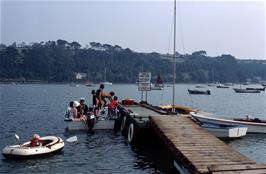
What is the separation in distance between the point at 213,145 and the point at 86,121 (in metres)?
12.3

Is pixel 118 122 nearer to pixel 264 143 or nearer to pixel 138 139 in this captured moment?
pixel 138 139

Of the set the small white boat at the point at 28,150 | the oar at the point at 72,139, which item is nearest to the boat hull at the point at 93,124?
the oar at the point at 72,139

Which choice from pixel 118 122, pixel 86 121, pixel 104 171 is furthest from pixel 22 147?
pixel 118 122

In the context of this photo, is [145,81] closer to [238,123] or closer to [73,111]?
[73,111]

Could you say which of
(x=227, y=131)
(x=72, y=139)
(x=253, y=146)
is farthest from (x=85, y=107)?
(x=253, y=146)

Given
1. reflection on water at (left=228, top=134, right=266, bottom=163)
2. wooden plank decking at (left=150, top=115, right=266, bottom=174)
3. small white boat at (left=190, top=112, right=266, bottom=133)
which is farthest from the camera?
small white boat at (left=190, top=112, right=266, bottom=133)

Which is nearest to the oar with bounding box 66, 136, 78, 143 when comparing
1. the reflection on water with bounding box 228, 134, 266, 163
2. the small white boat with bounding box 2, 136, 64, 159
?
the small white boat with bounding box 2, 136, 64, 159

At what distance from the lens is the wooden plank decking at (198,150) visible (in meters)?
12.5

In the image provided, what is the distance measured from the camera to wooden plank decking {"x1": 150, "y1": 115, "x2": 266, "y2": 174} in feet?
41.0

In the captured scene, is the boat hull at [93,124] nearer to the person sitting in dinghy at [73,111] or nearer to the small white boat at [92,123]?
the small white boat at [92,123]

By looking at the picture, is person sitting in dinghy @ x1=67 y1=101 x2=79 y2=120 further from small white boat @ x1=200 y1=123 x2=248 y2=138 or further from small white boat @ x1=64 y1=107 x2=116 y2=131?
small white boat @ x1=200 y1=123 x2=248 y2=138

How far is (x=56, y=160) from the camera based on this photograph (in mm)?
19016

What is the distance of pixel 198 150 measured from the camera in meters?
15.5

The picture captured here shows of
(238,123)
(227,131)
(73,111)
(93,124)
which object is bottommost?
(227,131)
